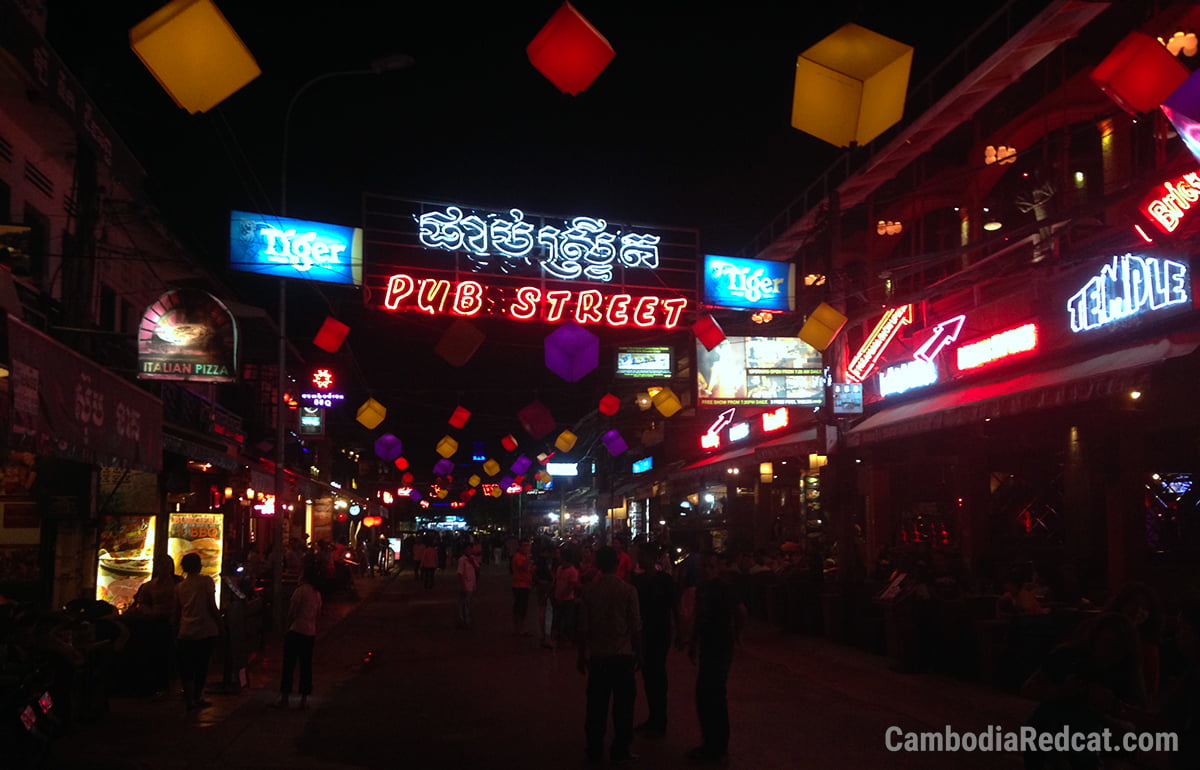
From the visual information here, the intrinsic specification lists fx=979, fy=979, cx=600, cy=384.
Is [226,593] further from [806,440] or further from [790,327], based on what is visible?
[790,327]

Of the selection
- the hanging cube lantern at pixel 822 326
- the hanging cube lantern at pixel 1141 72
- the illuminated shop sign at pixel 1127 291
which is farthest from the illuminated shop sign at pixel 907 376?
the hanging cube lantern at pixel 1141 72

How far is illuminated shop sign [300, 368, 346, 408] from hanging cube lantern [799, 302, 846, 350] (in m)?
18.0

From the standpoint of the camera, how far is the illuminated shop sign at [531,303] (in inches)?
645

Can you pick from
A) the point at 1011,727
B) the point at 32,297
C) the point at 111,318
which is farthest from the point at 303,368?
the point at 1011,727

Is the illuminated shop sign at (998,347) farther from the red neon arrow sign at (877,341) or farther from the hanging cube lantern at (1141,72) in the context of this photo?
the hanging cube lantern at (1141,72)

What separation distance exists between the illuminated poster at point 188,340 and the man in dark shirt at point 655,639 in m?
6.25

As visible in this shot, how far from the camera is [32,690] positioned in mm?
7602

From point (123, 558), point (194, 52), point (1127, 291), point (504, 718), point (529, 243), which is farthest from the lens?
point (529, 243)

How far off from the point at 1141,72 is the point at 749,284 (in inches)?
408

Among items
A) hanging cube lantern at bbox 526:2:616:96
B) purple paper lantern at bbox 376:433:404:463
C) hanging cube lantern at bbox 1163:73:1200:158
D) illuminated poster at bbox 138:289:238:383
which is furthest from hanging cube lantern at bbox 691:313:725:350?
purple paper lantern at bbox 376:433:404:463

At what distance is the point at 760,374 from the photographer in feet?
70.0

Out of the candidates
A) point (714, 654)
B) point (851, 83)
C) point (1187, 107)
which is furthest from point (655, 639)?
point (1187, 107)

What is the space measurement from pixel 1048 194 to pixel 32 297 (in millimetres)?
15823

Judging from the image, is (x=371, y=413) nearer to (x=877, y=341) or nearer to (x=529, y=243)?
(x=529, y=243)
